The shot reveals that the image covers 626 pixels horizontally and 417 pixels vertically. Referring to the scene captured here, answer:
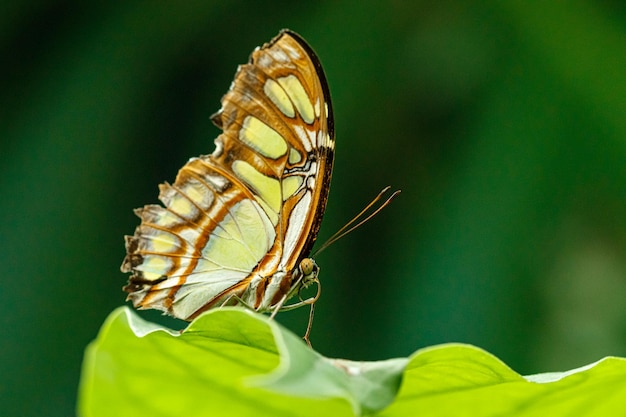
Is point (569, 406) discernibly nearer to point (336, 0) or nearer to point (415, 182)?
point (415, 182)

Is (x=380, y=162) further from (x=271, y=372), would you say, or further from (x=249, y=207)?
(x=271, y=372)

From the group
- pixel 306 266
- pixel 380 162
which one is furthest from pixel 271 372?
pixel 380 162

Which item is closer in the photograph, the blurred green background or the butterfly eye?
the butterfly eye

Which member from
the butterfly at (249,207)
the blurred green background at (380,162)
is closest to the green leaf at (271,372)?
the butterfly at (249,207)

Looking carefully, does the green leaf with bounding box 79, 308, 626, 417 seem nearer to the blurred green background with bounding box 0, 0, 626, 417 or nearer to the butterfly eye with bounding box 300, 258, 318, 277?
the butterfly eye with bounding box 300, 258, 318, 277

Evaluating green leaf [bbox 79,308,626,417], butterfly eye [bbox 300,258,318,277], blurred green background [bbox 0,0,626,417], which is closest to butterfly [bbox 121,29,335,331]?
butterfly eye [bbox 300,258,318,277]

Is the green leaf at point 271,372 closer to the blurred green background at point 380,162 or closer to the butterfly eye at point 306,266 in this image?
the butterfly eye at point 306,266

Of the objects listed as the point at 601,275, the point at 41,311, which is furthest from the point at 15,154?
the point at 601,275
